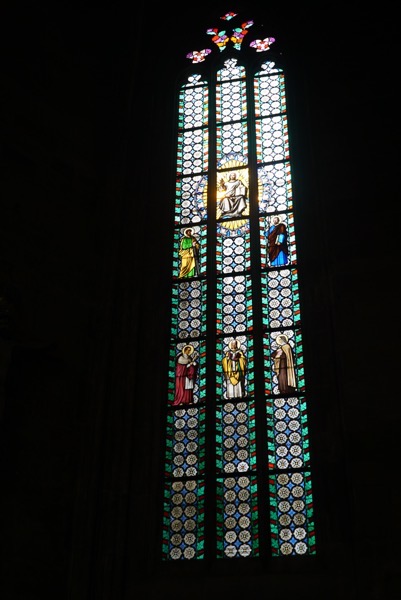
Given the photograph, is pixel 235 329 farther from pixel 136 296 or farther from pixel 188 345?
pixel 136 296

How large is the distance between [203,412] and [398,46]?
4.48 metres

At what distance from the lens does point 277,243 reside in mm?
8328

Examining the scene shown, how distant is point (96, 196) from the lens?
28.7ft

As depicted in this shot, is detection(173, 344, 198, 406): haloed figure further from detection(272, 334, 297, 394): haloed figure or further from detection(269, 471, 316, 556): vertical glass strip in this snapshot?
detection(269, 471, 316, 556): vertical glass strip

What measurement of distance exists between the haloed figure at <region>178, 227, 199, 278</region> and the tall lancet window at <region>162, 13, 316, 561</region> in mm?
12

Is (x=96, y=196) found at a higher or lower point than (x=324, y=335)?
higher

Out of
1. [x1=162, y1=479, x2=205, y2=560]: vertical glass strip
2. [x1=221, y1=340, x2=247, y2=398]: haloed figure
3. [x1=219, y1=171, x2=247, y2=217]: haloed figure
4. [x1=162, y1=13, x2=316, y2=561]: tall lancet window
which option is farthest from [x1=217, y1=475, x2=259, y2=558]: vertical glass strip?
[x1=219, y1=171, x2=247, y2=217]: haloed figure

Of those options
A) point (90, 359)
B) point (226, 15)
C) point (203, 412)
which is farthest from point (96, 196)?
point (226, 15)

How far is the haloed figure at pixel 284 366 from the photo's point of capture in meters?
7.40

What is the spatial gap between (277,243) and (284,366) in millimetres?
1368

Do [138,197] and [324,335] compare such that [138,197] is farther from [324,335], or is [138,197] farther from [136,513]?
[136,513]

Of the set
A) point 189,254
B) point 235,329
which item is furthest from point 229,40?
point 235,329

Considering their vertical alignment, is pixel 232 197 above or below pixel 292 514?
above

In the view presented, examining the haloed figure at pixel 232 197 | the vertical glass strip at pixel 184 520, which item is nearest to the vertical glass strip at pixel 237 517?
the vertical glass strip at pixel 184 520
